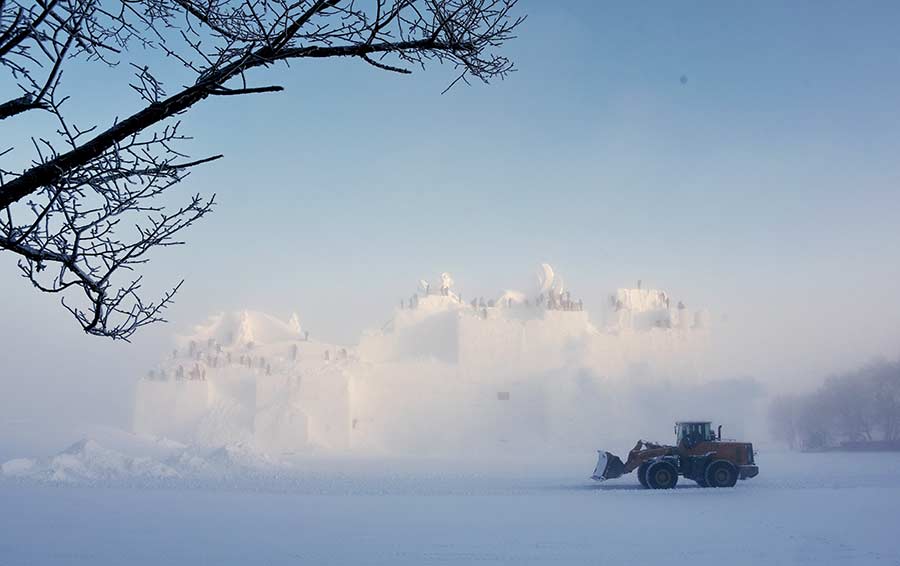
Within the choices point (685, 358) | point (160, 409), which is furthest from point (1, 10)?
point (685, 358)

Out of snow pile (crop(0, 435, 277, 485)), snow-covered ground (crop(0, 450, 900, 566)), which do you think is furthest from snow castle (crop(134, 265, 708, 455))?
snow-covered ground (crop(0, 450, 900, 566))

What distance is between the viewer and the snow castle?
157 feet

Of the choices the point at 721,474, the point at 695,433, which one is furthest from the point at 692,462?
the point at 695,433

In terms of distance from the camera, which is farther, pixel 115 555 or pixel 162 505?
pixel 162 505

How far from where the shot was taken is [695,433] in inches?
805

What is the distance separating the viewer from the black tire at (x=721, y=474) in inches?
768

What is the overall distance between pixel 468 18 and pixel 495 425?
149 ft

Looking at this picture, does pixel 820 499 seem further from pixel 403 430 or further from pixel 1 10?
pixel 403 430

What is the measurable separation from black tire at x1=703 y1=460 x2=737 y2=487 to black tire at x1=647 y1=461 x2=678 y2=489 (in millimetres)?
883

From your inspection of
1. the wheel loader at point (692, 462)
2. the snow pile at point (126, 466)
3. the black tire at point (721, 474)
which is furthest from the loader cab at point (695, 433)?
the snow pile at point (126, 466)

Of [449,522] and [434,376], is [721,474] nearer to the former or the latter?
[449,522]

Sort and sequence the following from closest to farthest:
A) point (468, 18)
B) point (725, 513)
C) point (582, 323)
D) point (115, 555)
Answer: point (468, 18), point (115, 555), point (725, 513), point (582, 323)

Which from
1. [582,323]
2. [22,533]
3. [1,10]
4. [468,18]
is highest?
[582,323]

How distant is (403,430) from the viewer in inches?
1938
